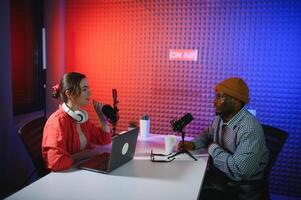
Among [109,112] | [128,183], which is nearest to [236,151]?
[128,183]

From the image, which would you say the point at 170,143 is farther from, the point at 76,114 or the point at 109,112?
the point at 76,114

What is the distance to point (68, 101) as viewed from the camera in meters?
2.29

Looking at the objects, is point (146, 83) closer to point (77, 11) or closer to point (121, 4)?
point (121, 4)

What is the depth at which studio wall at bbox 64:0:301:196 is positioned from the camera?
2916 millimetres

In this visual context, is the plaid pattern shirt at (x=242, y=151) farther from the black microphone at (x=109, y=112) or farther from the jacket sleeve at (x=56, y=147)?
the jacket sleeve at (x=56, y=147)

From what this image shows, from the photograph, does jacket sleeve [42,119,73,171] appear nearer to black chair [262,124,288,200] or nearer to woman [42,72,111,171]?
woman [42,72,111,171]

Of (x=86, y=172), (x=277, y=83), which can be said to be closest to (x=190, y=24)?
(x=277, y=83)

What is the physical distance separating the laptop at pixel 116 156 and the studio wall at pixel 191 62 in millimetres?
1356

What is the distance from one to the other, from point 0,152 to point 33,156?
0.95 meters

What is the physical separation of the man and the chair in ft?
3.95

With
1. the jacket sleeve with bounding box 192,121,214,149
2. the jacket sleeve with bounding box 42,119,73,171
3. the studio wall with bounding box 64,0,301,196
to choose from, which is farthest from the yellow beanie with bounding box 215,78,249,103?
the jacket sleeve with bounding box 42,119,73,171

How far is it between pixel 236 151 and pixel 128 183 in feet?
2.90

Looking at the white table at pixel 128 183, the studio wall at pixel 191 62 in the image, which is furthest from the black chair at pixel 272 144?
the studio wall at pixel 191 62

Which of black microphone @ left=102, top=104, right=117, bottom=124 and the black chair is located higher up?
black microphone @ left=102, top=104, right=117, bottom=124
